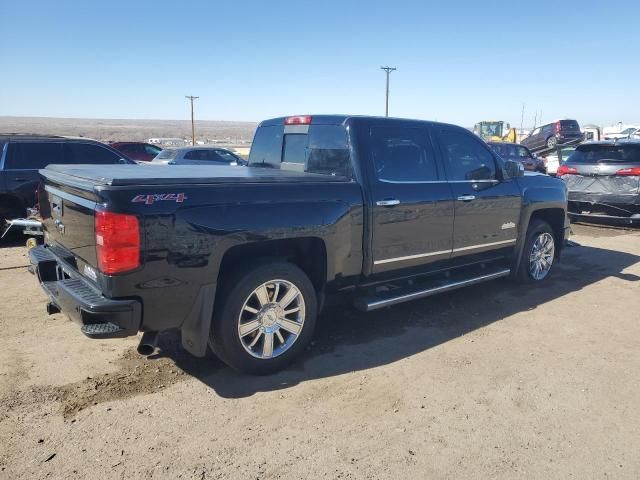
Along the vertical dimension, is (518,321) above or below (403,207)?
below

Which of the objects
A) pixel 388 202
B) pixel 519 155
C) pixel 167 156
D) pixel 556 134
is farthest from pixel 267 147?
pixel 556 134

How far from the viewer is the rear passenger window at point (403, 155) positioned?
175 inches

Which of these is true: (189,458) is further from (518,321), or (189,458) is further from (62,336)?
(518,321)

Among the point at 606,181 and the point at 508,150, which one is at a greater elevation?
the point at 508,150

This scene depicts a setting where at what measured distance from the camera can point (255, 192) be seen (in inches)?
137

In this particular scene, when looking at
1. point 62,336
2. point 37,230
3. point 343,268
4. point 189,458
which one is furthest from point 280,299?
point 37,230

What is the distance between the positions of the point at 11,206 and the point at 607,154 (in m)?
11.0

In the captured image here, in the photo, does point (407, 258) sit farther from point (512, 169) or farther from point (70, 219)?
point (70, 219)

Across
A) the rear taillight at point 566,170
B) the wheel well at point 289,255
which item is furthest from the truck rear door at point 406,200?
the rear taillight at point 566,170

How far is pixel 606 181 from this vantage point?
32.0ft

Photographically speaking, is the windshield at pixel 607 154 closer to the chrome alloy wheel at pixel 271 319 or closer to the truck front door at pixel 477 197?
the truck front door at pixel 477 197

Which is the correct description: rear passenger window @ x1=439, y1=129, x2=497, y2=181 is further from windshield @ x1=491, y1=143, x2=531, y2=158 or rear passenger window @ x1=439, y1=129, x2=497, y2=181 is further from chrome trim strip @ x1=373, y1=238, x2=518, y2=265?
windshield @ x1=491, y1=143, x2=531, y2=158

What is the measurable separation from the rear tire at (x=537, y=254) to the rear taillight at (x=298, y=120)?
311 centimetres

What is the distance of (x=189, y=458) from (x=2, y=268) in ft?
17.4
